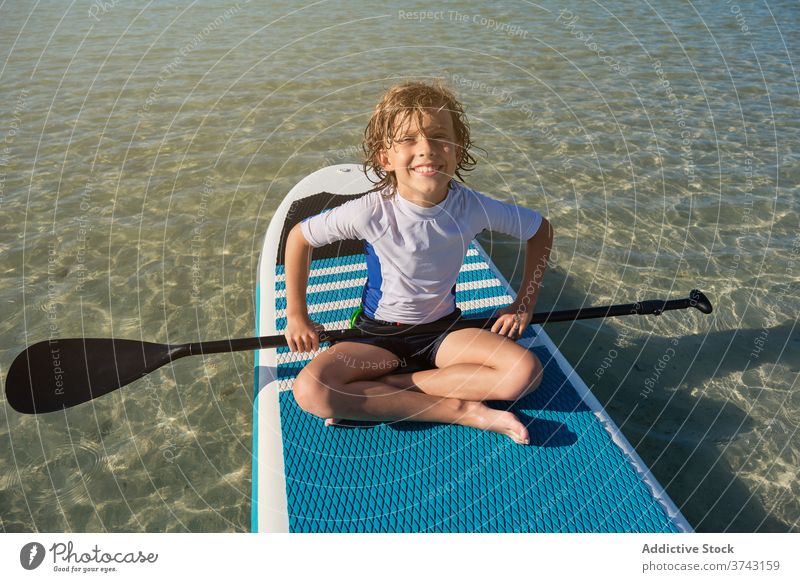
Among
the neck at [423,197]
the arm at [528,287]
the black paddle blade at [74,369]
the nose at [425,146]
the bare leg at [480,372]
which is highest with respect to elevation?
the nose at [425,146]

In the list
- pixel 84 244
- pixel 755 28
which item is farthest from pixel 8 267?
pixel 755 28

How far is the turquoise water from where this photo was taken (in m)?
2.81

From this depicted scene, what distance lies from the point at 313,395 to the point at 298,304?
388 millimetres

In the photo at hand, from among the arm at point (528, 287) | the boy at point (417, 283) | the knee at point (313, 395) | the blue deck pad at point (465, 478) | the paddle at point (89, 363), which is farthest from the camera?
the paddle at point (89, 363)

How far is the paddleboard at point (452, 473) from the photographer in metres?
2.20

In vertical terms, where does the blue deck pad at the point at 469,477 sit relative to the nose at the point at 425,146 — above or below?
below

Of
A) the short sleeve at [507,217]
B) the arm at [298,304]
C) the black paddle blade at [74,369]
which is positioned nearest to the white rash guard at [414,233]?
the short sleeve at [507,217]

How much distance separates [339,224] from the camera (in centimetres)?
239

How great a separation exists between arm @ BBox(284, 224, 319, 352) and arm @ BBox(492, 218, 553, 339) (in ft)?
2.65

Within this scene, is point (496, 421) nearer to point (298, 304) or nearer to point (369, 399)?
point (369, 399)

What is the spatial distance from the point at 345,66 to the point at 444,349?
227 inches

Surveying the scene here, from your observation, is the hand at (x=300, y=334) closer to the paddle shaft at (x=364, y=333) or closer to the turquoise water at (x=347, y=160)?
the paddle shaft at (x=364, y=333)

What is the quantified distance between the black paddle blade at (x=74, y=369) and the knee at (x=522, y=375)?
60.3 inches

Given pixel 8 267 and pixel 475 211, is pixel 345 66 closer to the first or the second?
pixel 8 267
